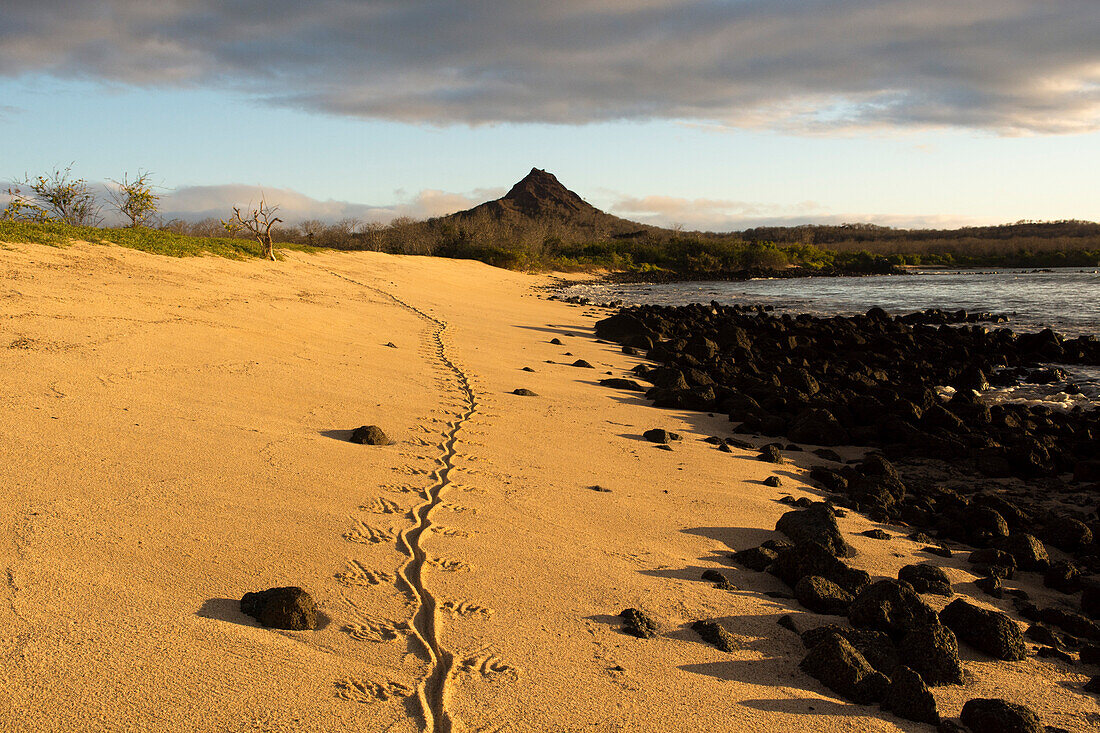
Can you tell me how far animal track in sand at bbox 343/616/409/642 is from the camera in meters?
3.03

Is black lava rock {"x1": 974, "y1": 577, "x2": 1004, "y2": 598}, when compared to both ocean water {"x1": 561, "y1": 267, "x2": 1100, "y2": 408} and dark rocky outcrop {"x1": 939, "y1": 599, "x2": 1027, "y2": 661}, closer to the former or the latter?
dark rocky outcrop {"x1": 939, "y1": 599, "x2": 1027, "y2": 661}

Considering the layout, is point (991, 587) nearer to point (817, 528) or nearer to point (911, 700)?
point (817, 528)

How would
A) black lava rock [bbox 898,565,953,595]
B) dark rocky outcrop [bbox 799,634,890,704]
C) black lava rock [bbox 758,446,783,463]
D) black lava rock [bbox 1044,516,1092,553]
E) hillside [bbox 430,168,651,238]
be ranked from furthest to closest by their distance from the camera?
hillside [bbox 430,168,651,238] → black lava rock [bbox 758,446,783,463] → black lava rock [bbox 1044,516,1092,553] → black lava rock [bbox 898,565,953,595] → dark rocky outcrop [bbox 799,634,890,704]

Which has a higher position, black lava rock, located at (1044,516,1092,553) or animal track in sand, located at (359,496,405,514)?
animal track in sand, located at (359,496,405,514)

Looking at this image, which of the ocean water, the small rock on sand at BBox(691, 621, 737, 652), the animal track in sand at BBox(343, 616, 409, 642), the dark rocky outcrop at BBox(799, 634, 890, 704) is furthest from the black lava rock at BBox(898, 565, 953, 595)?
the ocean water

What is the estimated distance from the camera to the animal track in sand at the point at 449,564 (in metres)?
3.75

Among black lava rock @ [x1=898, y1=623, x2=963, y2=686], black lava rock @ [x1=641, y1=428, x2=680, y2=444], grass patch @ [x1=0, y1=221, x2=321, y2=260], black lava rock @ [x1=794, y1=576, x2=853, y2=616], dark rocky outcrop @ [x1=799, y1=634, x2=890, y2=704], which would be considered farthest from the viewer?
grass patch @ [x1=0, y1=221, x2=321, y2=260]

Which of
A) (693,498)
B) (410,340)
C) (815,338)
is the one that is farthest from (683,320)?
(693,498)

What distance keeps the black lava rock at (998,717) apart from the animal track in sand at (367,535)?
9.38ft

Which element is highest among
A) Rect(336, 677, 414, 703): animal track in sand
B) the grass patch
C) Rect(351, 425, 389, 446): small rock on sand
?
the grass patch

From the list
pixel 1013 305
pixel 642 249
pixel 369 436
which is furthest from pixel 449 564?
pixel 642 249

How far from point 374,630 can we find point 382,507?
56.1 inches

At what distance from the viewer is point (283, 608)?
3039 millimetres

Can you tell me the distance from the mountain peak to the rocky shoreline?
14824 centimetres
